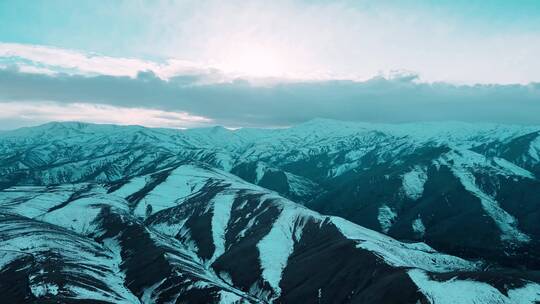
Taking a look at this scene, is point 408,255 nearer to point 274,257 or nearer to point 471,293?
point 274,257

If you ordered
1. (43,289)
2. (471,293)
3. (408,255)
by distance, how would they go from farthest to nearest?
(408,255), (43,289), (471,293)

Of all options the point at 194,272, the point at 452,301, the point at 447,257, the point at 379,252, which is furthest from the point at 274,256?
the point at 452,301

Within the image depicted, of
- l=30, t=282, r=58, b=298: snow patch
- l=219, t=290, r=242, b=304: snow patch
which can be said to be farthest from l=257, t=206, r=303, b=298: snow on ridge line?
l=30, t=282, r=58, b=298: snow patch

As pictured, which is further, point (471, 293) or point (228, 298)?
point (228, 298)

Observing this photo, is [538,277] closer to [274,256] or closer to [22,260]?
[274,256]

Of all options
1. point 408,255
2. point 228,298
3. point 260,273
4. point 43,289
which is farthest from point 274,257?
point 43,289

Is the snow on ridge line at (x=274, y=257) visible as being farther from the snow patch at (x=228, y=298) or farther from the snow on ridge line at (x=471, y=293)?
the snow on ridge line at (x=471, y=293)

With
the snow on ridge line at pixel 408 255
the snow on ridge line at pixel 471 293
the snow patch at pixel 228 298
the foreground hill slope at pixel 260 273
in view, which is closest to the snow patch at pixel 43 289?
the foreground hill slope at pixel 260 273

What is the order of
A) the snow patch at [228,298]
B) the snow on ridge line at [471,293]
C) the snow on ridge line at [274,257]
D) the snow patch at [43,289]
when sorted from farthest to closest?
the snow on ridge line at [274,257]
the snow patch at [228,298]
the snow patch at [43,289]
the snow on ridge line at [471,293]
